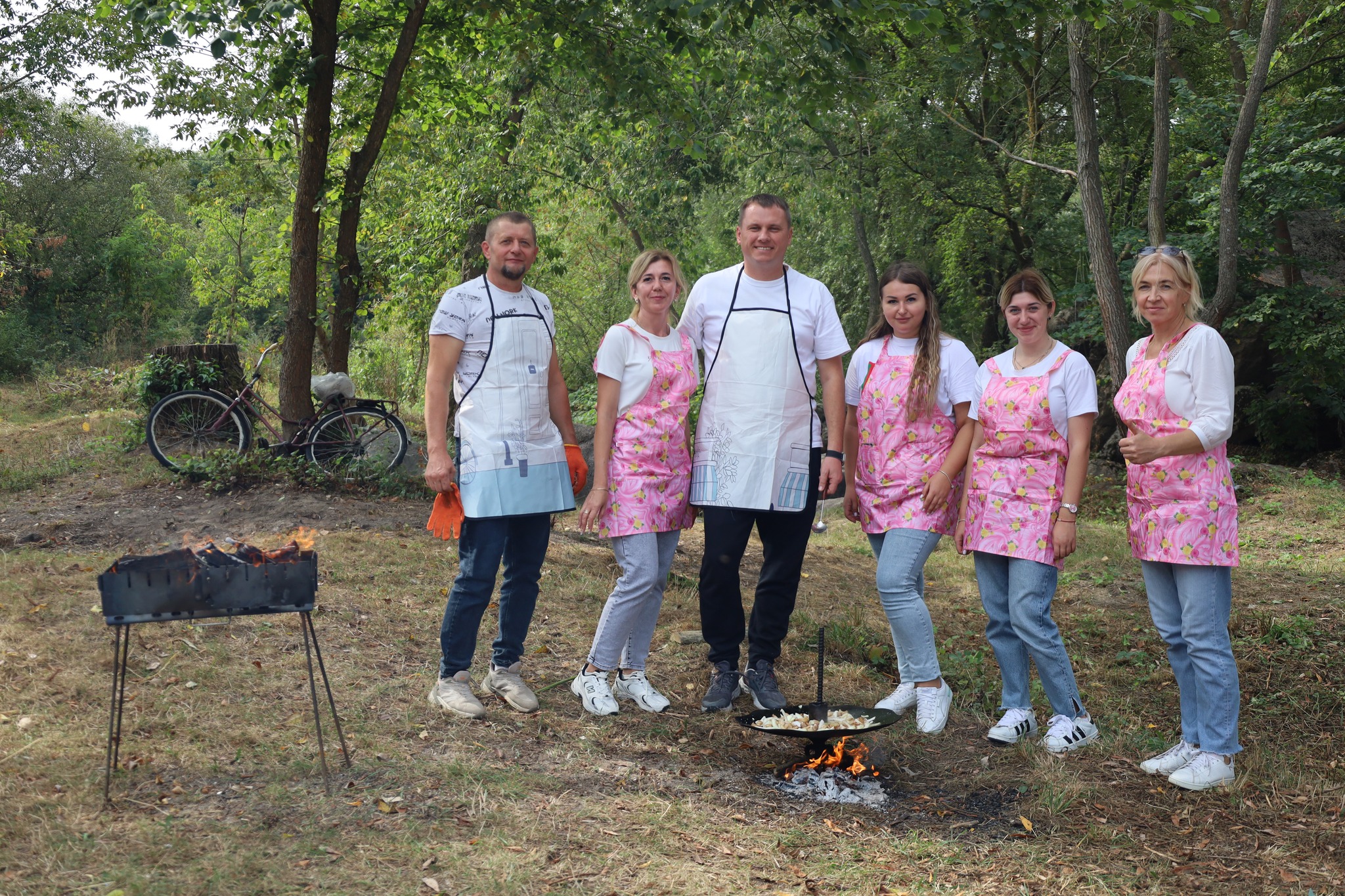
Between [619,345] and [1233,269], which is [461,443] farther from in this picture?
[1233,269]

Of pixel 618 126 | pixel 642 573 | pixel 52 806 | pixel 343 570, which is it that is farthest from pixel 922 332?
pixel 618 126

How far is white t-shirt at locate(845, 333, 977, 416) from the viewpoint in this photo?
3.93m

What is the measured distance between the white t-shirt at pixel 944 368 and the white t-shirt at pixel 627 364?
804mm

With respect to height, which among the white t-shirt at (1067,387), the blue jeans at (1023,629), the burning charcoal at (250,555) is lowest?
the blue jeans at (1023,629)

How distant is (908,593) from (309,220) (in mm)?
6404

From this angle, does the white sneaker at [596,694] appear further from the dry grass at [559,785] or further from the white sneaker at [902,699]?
the white sneaker at [902,699]

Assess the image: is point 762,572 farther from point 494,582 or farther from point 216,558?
point 216,558

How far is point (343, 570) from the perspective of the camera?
20.1 ft

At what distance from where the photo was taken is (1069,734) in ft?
12.6

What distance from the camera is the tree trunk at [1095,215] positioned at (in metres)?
9.18

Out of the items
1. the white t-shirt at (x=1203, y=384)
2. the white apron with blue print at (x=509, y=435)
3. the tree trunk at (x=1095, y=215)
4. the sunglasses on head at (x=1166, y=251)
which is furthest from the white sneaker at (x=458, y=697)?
the tree trunk at (x=1095, y=215)

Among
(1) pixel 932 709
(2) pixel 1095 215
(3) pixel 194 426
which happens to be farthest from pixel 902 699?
(3) pixel 194 426

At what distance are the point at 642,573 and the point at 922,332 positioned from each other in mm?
1439

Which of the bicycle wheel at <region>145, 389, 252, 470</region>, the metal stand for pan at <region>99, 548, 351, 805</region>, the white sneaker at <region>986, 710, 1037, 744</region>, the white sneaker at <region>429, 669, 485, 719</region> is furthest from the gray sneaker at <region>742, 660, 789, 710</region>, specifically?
the bicycle wheel at <region>145, 389, 252, 470</region>
